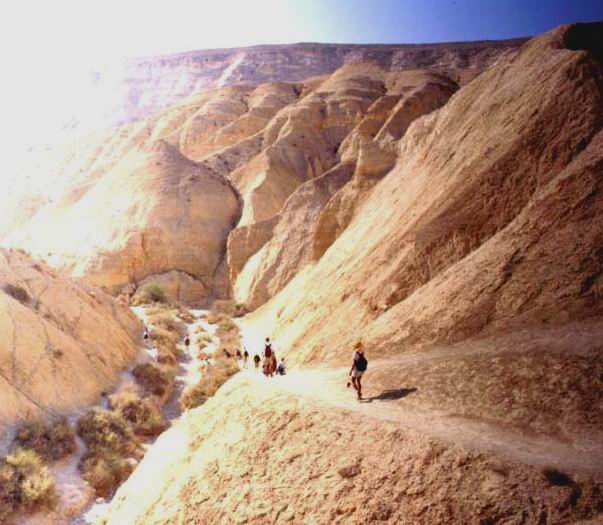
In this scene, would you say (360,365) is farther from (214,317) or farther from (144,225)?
(144,225)

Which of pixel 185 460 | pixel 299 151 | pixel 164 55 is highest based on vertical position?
pixel 164 55

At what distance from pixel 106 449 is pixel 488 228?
10783mm

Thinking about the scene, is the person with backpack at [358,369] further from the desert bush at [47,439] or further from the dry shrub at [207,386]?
the dry shrub at [207,386]

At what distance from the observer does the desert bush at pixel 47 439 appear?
11180 mm

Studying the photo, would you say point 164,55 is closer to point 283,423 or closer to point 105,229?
point 105,229

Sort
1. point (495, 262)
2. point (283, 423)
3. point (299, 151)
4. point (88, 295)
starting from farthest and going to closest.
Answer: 1. point (299, 151)
2. point (88, 295)
3. point (495, 262)
4. point (283, 423)

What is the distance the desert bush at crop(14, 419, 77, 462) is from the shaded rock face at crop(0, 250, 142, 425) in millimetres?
493

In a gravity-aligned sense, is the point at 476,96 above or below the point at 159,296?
above

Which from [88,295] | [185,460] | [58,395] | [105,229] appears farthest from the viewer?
[105,229]

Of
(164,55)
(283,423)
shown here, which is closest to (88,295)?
(283,423)

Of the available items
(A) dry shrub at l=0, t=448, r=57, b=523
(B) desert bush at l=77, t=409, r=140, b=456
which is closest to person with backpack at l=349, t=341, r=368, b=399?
(A) dry shrub at l=0, t=448, r=57, b=523

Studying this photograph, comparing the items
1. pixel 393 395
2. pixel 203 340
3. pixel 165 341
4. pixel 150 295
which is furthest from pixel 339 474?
pixel 150 295

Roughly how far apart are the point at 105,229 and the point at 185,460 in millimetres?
35026

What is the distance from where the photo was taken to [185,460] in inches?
313
